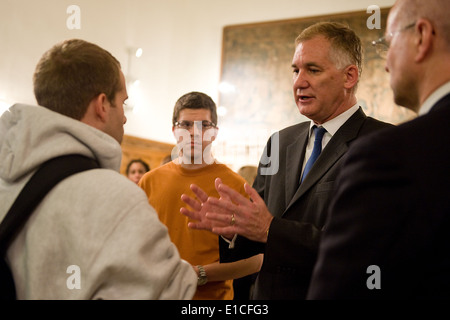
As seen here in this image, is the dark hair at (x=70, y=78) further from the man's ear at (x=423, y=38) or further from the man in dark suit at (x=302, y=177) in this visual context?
the man's ear at (x=423, y=38)

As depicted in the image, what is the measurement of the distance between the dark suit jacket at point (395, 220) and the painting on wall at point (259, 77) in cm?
1018

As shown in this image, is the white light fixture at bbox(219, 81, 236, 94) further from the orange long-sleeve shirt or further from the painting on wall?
Answer: the orange long-sleeve shirt

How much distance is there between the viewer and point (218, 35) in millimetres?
12781

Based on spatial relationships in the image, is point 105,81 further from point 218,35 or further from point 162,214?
point 218,35

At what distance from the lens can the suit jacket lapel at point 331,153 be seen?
224 centimetres

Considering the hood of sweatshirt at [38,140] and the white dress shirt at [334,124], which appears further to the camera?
the white dress shirt at [334,124]

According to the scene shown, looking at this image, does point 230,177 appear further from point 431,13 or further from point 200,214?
point 431,13

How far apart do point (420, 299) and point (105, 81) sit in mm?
1302

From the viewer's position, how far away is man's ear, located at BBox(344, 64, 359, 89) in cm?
252

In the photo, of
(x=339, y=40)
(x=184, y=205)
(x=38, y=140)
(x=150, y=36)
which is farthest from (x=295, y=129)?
(x=150, y=36)

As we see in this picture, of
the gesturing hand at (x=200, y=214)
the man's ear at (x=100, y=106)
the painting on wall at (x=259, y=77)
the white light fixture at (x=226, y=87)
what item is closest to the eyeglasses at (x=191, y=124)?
the gesturing hand at (x=200, y=214)

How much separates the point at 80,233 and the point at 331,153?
1.40 metres

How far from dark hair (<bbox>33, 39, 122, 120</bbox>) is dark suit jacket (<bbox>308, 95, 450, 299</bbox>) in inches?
39.2

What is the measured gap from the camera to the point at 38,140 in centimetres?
148
